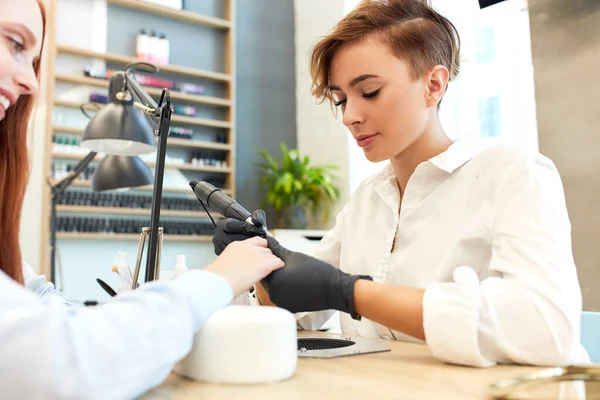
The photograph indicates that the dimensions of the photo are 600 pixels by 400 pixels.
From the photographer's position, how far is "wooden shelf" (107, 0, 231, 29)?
3762mm

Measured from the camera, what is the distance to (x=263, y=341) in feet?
2.00

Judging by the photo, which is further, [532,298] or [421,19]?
[421,19]

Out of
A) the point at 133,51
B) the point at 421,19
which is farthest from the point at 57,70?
the point at 421,19

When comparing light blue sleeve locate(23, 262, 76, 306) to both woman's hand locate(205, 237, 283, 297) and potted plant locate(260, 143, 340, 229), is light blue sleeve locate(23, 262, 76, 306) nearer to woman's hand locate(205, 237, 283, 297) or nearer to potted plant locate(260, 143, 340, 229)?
woman's hand locate(205, 237, 283, 297)

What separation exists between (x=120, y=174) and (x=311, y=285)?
4.60 ft

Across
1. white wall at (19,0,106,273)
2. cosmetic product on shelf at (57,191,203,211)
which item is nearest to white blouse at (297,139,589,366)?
cosmetic product on shelf at (57,191,203,211)

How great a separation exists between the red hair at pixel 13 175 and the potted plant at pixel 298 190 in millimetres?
2810

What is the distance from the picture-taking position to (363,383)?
0.62 metres

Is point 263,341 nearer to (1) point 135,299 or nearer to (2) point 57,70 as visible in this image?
(1) point 135,299

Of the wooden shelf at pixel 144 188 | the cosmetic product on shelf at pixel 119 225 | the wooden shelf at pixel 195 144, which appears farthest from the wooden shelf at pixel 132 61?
the cosmetic product on shelf at pixel 119 225

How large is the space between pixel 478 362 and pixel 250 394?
347 mm

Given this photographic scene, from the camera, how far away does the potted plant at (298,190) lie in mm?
3850

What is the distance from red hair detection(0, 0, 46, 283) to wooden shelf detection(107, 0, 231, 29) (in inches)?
119

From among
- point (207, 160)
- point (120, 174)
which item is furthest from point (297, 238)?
point (120, 174)
